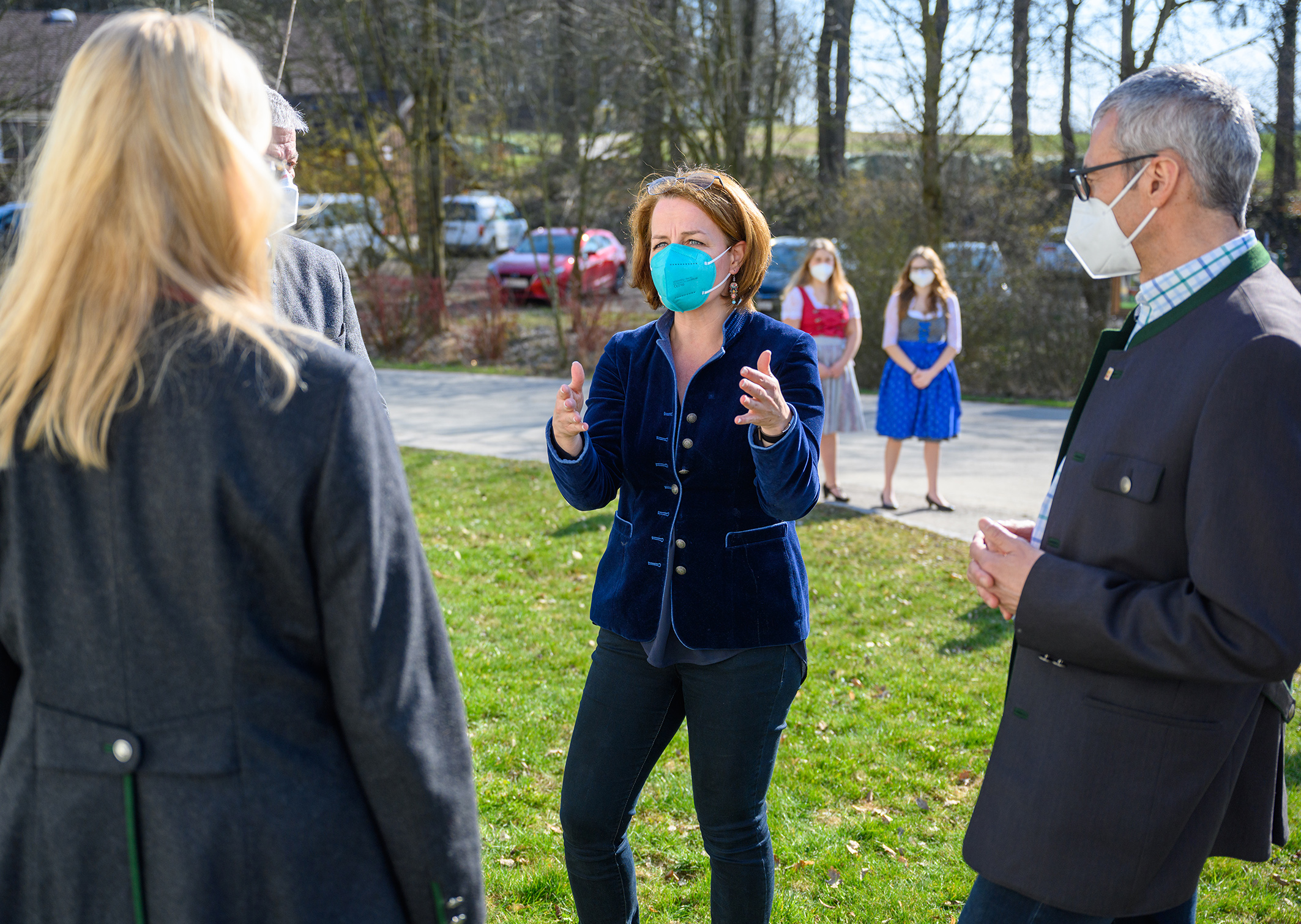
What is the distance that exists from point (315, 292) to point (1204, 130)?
2.21 m

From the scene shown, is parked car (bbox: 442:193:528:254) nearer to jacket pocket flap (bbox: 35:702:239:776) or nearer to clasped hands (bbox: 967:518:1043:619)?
clasped hands (bbox: 967:518:1043:619)

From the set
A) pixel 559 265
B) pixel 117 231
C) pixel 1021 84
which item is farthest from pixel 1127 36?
pixel 117 231

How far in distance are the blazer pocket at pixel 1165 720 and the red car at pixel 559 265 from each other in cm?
1661

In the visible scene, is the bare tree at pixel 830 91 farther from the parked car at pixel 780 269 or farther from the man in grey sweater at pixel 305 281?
the man in grey sweater at pixel 305 281

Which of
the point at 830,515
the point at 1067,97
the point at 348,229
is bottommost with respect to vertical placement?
the point at 830,515

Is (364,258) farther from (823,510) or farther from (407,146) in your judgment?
(823,510)

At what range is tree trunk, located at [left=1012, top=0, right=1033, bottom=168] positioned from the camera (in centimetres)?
1380

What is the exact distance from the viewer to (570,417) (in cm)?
251

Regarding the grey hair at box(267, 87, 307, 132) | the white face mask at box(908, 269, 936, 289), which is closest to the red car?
the white face mask at box(908, 269, 936, 289)

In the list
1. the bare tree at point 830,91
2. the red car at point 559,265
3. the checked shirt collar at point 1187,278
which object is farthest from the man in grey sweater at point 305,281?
the red car at point 559,265

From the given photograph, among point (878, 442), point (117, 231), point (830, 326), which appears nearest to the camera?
point (117, 231)

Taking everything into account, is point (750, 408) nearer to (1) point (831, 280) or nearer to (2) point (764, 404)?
(2) point (764, 404)

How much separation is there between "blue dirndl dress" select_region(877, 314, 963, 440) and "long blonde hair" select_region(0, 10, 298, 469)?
289 inches

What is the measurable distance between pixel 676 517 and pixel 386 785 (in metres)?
1.25
